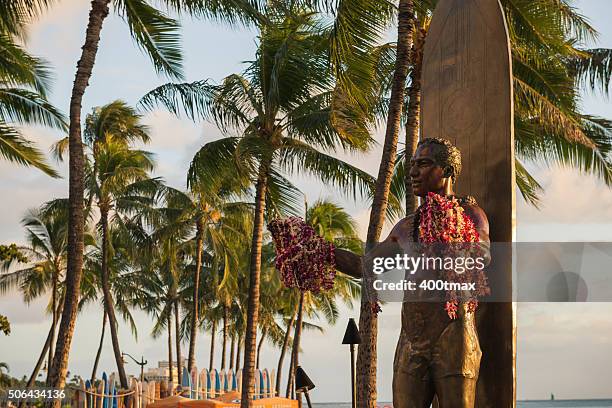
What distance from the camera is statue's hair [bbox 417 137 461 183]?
4.83 metres

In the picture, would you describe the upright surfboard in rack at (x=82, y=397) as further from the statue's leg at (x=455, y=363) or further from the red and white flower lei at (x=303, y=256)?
the statue's leg at (x=455, y=363)

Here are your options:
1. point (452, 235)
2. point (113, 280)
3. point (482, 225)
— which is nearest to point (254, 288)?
point (482, 225)

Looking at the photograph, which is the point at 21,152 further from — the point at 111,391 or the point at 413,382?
the point at 413,382

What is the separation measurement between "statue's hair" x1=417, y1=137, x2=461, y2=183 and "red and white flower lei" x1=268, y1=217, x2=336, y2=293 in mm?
680

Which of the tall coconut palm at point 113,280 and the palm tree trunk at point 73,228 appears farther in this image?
the tall coconut palm at point 113,280

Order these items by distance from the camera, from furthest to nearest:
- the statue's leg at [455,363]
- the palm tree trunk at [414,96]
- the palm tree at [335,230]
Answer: the palm tree at [335,230] < the palm tree trunk at [414,96] < the statue's leg at [455,363]

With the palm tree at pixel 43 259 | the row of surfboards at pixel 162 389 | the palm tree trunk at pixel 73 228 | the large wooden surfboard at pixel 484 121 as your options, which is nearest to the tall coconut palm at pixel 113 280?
the palm tree at pixel 43 259

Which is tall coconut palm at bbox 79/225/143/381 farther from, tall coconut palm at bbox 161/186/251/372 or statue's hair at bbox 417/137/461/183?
statue's hair at bbox 417/137/461/183

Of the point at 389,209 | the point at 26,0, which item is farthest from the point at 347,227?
the point at 26,0

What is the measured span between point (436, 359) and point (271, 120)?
1450 cm

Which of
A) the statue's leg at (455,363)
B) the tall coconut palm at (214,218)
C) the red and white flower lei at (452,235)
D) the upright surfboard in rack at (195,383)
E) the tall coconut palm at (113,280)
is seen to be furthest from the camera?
the tall coconut palm at (113,280)

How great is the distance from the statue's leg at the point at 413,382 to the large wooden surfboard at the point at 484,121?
0.39 metres

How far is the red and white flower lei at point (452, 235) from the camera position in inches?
176

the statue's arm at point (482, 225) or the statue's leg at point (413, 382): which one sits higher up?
the statue's arm at point (482, 225)
